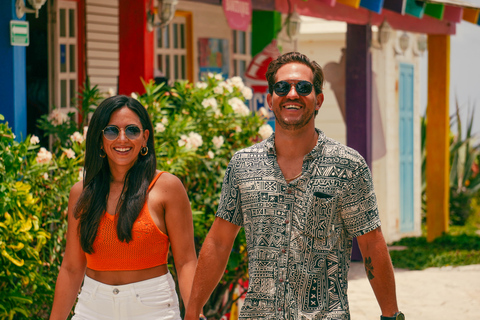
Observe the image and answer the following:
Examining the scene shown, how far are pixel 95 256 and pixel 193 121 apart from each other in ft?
8.71

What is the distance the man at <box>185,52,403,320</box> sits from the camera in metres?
3.00

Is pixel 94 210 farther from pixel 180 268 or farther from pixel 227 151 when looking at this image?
pixel 227 151

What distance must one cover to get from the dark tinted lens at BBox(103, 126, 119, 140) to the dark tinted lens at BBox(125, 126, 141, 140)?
1.8 inches

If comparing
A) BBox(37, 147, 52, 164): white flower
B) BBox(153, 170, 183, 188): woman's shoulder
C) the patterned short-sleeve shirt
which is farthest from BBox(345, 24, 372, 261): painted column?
the patterned short-sleeve shirt

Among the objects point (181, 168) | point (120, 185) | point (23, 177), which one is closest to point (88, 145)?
point (120, 185)

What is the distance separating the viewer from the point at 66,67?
8.18 m

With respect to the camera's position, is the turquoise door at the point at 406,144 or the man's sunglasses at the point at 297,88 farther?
the turquoise door at the point at 406,144

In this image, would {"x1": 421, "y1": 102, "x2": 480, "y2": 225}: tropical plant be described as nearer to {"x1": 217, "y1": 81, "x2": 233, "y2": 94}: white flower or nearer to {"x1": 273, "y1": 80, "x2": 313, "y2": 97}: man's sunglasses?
{"x1": 217, "y1": 81, "x2": 233, "y2": 94}: white flower

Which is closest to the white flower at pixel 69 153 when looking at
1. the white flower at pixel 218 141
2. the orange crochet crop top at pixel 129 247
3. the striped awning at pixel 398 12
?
the white flower at pixel 218 141

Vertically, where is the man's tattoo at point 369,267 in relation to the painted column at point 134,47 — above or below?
below

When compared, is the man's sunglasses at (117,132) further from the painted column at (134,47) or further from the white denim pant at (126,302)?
the painted column at (134,47)

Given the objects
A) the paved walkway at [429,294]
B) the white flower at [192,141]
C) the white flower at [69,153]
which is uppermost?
the white flower at [192,141]

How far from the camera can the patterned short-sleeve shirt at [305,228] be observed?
299 cm

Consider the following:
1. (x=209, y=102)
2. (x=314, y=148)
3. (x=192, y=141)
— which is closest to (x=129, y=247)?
(x=314, y=148)
